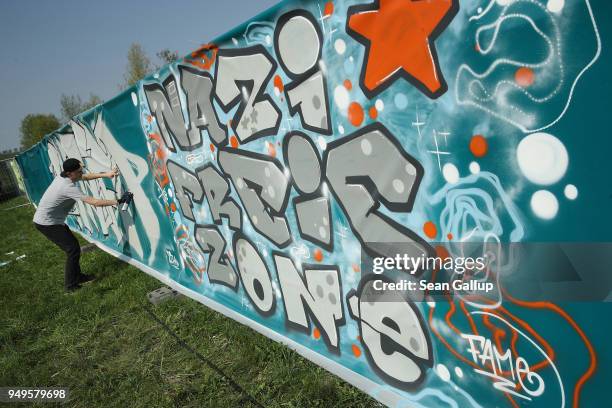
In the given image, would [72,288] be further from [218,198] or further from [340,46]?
[340,46]

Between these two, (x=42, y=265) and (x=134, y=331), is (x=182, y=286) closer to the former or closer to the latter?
(x=134, y=331)

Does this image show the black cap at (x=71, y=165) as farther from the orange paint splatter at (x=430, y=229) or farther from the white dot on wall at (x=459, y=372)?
the white dot on wall at (x=459, y=372)

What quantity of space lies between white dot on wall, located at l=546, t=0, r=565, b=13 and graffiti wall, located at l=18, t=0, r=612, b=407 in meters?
0.01

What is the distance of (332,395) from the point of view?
2.53 m

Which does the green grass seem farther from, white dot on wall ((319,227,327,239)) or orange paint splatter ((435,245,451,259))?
orange paint splatter ((435,245,451,259))

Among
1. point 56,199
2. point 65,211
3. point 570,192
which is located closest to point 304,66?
point 570,192

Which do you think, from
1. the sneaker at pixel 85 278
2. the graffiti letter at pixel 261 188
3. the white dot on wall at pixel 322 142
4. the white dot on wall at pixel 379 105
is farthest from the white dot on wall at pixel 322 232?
the sneaker at pixel 85 278

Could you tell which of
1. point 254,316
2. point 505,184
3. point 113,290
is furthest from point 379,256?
point 113,290

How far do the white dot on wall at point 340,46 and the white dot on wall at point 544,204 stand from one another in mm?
1234

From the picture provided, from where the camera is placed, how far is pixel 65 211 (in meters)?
5.89

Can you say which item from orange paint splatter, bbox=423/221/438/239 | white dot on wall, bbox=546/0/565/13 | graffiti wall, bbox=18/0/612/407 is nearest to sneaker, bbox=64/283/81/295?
graffiti wall, bbox=18/0/612/407

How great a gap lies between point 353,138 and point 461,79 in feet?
2.25

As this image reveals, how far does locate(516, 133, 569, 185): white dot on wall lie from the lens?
55.9 inches

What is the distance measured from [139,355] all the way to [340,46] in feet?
10.8
